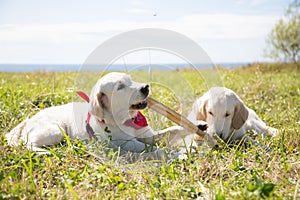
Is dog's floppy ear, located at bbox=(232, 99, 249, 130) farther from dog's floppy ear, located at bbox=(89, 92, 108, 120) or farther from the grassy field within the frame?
dog's floppy ear, located at bbox=(89, 92, 108, 120)

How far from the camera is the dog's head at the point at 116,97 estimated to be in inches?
151

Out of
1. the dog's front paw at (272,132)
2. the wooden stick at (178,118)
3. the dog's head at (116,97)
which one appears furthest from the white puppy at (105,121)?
the dog's front paw at (272,132)

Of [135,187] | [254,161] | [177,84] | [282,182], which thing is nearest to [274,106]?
[177,84]

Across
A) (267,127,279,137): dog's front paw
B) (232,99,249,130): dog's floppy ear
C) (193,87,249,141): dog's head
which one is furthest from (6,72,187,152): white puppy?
(267,127,279,137): dog's front paw

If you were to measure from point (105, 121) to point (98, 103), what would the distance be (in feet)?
0.81

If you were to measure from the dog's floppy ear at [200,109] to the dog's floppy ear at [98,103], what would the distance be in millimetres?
1253

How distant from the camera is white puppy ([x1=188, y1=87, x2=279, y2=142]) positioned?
4.36m

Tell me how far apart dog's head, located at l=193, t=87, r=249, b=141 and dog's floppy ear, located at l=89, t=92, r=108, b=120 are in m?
1.26

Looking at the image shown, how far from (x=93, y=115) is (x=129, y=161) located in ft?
2.15

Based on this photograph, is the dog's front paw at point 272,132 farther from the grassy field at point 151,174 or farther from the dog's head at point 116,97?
the dog's head at point 116,97

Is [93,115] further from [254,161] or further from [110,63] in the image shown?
[254,161]

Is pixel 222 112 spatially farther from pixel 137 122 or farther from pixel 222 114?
pixel 137 122

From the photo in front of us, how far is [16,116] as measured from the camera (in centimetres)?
518

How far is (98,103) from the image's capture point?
3.87m
